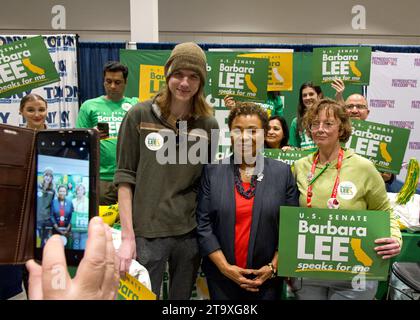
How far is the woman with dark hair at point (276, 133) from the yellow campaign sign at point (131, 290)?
7.35 ft

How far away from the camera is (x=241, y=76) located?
327 centimetres

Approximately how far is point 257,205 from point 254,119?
0.41m

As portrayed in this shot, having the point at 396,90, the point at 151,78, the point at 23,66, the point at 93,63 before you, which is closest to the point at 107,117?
the point at 151,78

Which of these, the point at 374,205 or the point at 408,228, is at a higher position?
the point at 374,205

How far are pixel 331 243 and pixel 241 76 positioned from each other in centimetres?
193

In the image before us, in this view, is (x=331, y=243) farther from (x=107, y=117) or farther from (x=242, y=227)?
(x=107, y=117)

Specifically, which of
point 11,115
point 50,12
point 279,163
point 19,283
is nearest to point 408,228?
point 279,163

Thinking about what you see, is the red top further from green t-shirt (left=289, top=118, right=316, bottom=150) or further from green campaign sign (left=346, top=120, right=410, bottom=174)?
green t-shirt (left=289, top=118, right=316, bottom=150)

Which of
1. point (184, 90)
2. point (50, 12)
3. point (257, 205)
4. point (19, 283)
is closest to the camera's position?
point (19, 283)

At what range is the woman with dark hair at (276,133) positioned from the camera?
3.26 m

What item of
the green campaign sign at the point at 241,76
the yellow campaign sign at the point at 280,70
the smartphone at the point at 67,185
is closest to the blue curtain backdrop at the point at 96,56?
the yellow campaign sign at the point at 280,70

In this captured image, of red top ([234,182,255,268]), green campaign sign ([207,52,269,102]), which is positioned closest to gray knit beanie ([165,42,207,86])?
red top ([234,182,255,268])
